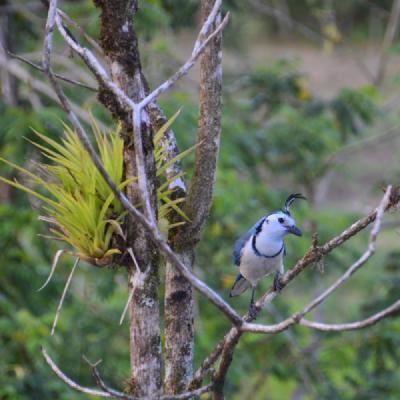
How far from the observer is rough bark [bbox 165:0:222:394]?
2699 millimetres

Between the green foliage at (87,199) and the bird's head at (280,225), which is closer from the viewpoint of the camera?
the green foliage at (87,199)

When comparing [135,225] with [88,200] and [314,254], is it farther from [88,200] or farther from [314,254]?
[314,254]

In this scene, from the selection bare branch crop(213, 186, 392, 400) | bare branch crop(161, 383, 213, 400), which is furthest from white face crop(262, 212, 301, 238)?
bare branch crop(161, 383, 213, 400)

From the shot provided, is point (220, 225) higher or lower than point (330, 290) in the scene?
higher

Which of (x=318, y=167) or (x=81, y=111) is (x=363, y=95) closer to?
(x=318, y=167)

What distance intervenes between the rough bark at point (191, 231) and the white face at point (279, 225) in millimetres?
423

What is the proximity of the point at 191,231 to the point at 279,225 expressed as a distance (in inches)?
20.1

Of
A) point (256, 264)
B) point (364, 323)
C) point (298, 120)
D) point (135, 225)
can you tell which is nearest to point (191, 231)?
point (135, 225)

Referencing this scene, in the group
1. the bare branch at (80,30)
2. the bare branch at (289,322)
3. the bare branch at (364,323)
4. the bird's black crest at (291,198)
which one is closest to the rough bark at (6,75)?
the bare branch at (80,30)

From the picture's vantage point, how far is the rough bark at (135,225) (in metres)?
2.43

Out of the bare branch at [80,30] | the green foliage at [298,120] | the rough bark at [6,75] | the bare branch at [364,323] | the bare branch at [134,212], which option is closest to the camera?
the bare branch at [364,323]

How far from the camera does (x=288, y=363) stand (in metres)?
6.87

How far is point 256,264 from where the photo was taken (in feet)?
11.4

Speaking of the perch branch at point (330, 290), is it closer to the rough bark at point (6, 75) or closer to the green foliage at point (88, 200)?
the green foliage at point (88, 200)
